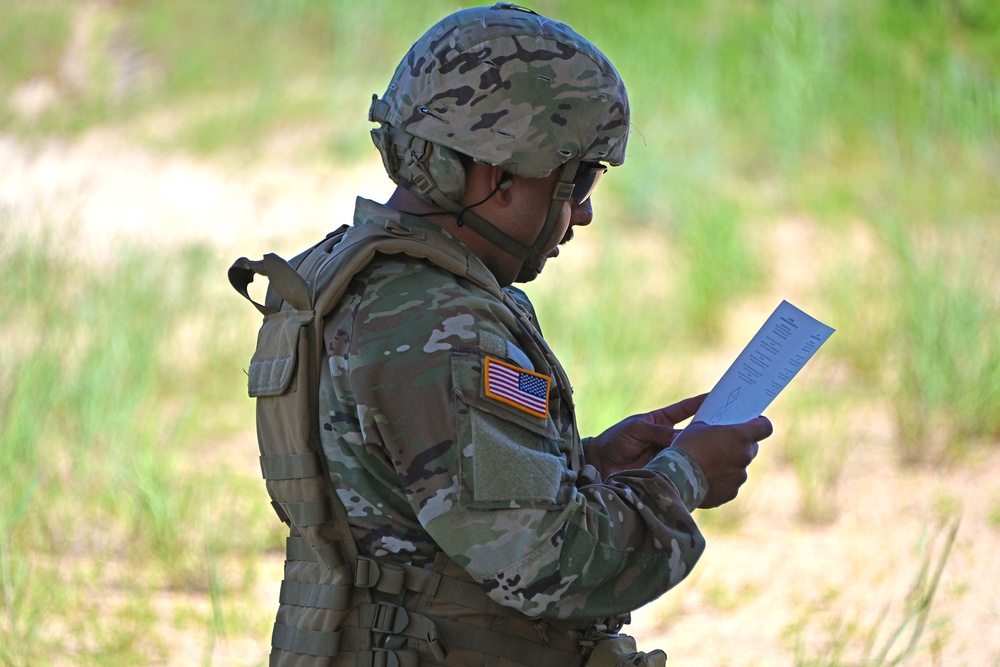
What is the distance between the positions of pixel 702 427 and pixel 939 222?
612cm

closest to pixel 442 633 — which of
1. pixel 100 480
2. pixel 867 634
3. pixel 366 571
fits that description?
pixel 366 571

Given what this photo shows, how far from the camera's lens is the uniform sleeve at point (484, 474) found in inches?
58.7

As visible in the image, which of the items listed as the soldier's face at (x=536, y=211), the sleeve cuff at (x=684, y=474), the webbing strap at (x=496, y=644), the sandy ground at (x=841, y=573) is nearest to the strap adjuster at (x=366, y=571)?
the webbing strap at (x=496, y=644)

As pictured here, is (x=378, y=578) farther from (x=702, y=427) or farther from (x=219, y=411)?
(x=219, y=411)

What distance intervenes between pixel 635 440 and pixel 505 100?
2.08ft

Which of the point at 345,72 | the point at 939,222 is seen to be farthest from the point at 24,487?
the point at 345,72

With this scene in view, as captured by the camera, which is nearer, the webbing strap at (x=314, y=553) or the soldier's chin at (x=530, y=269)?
the webbing strap at (x=314, y=553)

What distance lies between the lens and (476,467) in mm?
1475

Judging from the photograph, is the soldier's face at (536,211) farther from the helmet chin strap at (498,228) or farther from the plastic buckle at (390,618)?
the plastic buckle at (390,618)

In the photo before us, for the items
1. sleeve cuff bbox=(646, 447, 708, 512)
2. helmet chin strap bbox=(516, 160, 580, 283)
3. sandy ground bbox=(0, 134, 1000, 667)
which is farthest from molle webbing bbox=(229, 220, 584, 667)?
sandy ground bbox=(0, 134, 1000, 667)

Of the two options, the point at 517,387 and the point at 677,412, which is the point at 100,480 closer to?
the point at 677,412

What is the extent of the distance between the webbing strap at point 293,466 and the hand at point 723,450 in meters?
0.53

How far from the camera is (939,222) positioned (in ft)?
24.0

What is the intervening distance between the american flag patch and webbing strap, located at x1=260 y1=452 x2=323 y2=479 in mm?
301
